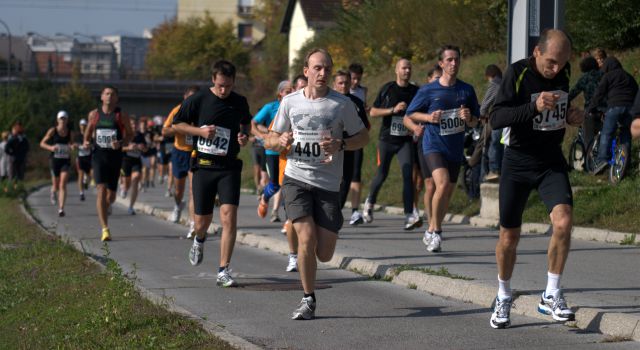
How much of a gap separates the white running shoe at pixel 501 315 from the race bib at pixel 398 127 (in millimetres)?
7875

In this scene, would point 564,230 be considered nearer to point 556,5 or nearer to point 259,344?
point 259,344

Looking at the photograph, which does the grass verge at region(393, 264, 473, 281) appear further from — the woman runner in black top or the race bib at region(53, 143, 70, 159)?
the race bib at region(53, 143, 70, 159)

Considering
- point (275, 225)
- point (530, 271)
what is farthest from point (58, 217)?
point (530, 271)

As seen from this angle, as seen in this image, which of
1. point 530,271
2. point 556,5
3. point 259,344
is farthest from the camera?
point 556,5

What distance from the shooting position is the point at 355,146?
9094 mm

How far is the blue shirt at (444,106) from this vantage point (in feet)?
42.3

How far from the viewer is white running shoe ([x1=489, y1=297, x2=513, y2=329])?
8.11m

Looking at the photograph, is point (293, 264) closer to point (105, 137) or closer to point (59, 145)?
point (105, 137)

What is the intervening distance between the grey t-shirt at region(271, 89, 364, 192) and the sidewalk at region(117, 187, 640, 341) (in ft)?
5.56

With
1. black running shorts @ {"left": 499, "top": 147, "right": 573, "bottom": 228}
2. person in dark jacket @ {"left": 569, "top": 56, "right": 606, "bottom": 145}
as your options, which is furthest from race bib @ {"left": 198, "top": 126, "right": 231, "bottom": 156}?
person in dark jacket @ {"left": 569, "top": 56, "right": 606, "bottom": 145}

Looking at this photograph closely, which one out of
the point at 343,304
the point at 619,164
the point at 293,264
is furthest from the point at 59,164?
the point at 343,304

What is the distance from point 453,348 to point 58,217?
16.0 m

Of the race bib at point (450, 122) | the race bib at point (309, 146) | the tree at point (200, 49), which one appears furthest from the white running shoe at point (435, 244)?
the tree at point (200, 49)

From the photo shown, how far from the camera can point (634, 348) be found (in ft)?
23.9
